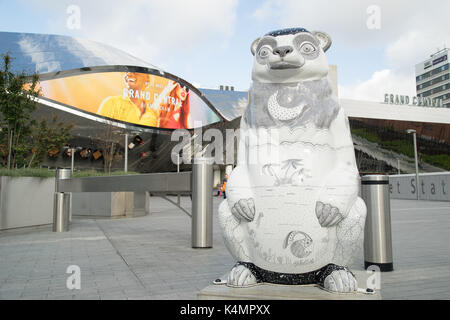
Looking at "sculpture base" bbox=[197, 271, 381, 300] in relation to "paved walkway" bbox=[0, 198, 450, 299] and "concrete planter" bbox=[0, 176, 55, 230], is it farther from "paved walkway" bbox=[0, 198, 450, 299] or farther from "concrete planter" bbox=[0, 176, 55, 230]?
"concrete planter" bbox=[0, 176, 55, 230]

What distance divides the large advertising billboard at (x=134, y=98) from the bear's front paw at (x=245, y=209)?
2338cm

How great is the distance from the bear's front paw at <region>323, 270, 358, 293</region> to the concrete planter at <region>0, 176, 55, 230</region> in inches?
287

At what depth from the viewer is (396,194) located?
2222cm

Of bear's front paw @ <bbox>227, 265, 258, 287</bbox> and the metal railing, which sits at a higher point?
the metal railing

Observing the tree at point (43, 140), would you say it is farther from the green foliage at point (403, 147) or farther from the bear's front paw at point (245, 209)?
the green foliage at point (403, 147)

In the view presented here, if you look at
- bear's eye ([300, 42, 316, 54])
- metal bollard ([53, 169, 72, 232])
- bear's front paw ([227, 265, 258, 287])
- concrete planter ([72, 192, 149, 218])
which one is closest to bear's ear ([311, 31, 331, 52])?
bear's eye ([300, 42, 316, 54])

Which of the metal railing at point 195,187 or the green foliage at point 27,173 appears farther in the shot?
the green foliage at point 27,173

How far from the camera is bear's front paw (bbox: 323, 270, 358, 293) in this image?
2.29m

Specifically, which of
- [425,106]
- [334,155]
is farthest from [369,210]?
[425,106]

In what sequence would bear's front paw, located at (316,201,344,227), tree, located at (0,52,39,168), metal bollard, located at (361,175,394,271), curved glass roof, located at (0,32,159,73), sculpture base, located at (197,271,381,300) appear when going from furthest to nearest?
curved glass roof, located at (0,32,159,73) < tree, located at (0,52,39,168) < metal bollard, located at (361,175,394,271) < bear's front paw, located at (316,201,344,227) < sculpture base, located at (197,271,381,300)

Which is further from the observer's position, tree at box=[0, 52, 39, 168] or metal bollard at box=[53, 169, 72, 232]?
tree at box=[0, 52, 39, 168]

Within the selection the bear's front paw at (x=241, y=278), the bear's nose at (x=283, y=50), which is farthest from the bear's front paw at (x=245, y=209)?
the bear's nose at (x=283, y=50)

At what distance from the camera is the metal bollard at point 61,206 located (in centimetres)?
751

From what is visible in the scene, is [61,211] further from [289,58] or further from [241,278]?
[289,58]
